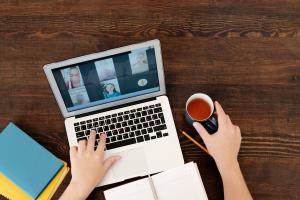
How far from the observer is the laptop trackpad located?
1075 mm

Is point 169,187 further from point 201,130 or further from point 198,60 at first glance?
point 198,60

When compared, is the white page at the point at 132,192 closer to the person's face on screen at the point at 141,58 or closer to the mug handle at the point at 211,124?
the mug handle at the point at 211,124

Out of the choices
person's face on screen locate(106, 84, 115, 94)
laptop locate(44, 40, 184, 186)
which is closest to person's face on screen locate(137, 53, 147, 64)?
laptop locate(44, 40, 184, 186)

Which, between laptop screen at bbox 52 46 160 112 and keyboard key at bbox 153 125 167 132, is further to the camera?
keyboard key at bbox 153 125 167 132

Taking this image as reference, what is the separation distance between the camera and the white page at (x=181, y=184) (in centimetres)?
104

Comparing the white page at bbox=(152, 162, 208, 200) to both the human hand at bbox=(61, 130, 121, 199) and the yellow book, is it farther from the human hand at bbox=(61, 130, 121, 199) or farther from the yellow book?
the yellow book

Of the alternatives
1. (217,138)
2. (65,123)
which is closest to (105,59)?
(65,123)

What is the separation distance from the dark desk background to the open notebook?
4 centimetres

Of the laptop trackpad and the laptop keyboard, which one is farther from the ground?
the laptop keyboard

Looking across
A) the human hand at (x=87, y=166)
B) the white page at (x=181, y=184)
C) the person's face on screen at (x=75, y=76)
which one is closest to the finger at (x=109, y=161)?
the human hand at (x=87, y=166)

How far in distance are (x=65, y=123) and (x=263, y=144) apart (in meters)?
0.60

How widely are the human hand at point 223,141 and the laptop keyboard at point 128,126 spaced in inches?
4.8

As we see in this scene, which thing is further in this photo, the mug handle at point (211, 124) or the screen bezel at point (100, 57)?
the mug handle at point (211, 124)

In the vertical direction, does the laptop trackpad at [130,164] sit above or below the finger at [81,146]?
below
